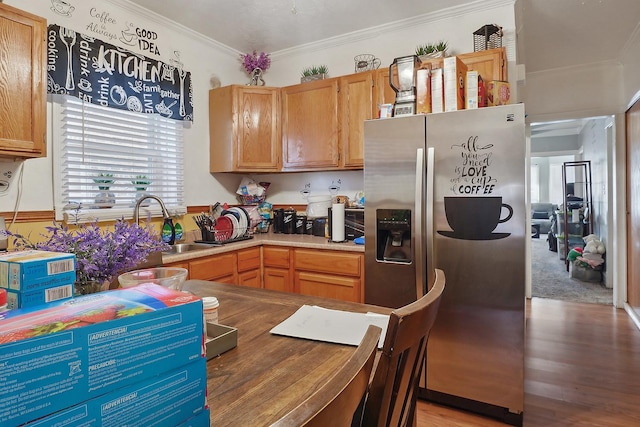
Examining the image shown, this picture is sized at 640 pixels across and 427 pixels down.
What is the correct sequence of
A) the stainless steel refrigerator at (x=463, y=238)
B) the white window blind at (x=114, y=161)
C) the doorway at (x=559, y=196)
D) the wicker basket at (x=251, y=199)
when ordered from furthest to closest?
the doorway at (x=559, y=196) → the wicker basket at (x=251, y=199) → the white window blind at (x=114, y=161) → the stainless steel refrigerator at (x=463, y=238)

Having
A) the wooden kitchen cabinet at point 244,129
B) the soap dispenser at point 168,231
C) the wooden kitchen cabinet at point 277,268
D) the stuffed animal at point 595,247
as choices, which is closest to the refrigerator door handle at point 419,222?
the wooden kitchen cabinet at point 277,268

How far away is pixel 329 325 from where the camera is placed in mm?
1077

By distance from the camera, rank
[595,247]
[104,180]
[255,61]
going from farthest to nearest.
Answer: [595,247], [255,61], [104,180]

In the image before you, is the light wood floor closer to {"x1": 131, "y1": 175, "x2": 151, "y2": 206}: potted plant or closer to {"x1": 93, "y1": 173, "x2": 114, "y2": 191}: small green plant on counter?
{"x1": 131, "y1": 175, "x2": 151, "y2": 206}: potted plant

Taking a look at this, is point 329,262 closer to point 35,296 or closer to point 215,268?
point 215,268

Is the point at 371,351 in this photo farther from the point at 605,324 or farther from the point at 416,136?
the point at 605,324

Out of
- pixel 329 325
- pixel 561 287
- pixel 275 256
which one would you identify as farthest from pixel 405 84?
pixel 561 287

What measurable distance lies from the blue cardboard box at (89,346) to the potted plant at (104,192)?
7.74 ft

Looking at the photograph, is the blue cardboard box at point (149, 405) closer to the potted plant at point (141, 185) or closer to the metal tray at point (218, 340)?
the metal tray at point (218, 340)

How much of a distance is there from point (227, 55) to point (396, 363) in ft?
11.7

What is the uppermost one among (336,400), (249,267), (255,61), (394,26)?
(394,26)

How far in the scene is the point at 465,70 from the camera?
231cm

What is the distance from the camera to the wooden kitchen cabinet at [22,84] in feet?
6.01

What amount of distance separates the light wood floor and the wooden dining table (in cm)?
139
